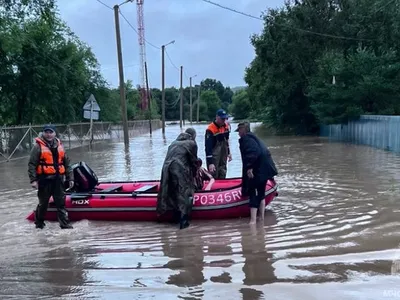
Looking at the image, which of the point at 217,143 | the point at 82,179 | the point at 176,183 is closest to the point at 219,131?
the point at 217,143

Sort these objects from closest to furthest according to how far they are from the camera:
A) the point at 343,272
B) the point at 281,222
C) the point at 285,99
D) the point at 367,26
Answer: the point at 343,272 < the point at 281,222 < the point at 367,26 < the point at 285,99

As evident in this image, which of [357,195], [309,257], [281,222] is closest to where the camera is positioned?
[309,257]

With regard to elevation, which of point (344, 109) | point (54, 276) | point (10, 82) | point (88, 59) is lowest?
point (54, 276)

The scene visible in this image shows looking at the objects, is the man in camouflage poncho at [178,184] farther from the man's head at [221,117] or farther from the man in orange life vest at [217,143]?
the man's head at [221,117]

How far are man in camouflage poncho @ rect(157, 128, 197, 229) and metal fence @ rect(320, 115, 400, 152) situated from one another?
13.5 m

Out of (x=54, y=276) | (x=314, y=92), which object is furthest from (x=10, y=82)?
(x=54, y=276)

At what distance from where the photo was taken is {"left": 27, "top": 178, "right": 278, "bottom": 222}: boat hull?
831 cm

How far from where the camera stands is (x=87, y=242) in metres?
7.24

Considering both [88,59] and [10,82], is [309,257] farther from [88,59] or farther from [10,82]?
[88,59]

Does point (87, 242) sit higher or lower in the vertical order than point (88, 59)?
lower

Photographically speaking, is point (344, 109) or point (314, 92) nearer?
point (344, 109)

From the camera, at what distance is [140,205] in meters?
8.42

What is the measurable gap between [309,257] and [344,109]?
2269 centimetres

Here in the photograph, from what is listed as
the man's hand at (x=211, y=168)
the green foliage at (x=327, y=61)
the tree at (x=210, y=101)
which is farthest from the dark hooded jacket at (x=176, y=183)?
the tree at (x=210, y=101)
